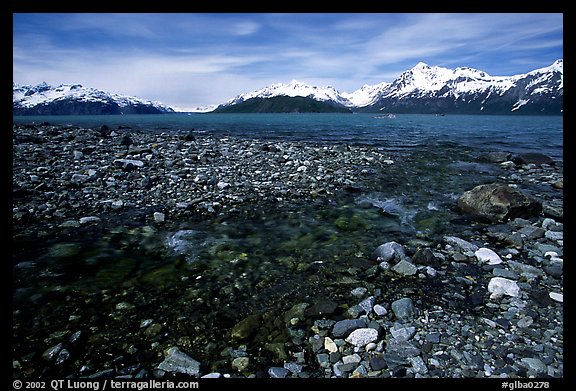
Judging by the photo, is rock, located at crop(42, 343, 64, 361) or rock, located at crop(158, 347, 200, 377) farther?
rock, located at crop(42, 343, 64, 361)

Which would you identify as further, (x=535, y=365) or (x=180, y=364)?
(x=180, y=364)

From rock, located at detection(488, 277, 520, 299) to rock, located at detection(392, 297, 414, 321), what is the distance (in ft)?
4.94

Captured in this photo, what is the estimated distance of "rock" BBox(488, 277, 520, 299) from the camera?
4.93m

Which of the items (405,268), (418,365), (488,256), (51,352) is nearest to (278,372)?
(418,365)

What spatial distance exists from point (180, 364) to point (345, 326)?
2.26m

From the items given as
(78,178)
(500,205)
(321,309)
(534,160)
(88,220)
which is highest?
(534,160)

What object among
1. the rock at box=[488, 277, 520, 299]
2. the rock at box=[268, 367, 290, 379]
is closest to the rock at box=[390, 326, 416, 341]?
the rock at box=[268, 367, 290, 379]

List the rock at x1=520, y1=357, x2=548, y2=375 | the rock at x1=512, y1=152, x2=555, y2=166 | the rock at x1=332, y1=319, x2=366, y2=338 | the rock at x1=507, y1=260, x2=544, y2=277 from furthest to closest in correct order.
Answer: the rock at x1=512, y1=152, x2=555, y2=166 → the rock at x1=507, y1=260, x2=544, y2=277 → the rock at x1=332, y1=319, x2=366, y2=338 → the rock at x1=520, y1=357, x2=548, y2=375

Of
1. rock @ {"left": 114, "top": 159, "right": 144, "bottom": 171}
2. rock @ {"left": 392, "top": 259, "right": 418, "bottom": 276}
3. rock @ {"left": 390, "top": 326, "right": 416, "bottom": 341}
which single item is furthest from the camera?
rock @ {"left": 114, "top": 159, "right": 144, "bottom": 171}

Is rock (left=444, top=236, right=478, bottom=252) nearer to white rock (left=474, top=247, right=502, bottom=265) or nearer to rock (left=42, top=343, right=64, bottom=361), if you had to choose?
white rock (left=474, top=247, right=502, bottom=265)

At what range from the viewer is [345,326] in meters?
4.22

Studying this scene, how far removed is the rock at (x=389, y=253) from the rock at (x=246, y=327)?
3068 mm

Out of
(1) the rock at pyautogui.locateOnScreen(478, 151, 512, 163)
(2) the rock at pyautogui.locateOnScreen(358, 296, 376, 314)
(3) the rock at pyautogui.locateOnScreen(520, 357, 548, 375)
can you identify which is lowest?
(2) the rock at pyautogui.locateOnScreen(358, 296, 376, 314)

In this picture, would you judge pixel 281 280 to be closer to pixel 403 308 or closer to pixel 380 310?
pixel 380 310
